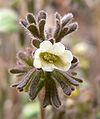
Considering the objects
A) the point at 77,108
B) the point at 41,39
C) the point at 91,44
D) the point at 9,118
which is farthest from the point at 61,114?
the point at 91,44

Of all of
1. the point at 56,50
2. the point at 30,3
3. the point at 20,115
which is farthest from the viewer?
the point at 20,115

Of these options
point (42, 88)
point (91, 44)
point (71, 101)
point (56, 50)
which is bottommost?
point (91, 44)

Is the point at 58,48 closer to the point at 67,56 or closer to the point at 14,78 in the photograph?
the point at 67,56

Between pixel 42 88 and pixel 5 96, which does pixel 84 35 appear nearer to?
pixel 5 96

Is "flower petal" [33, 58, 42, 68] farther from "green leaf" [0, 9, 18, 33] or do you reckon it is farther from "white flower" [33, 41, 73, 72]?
"green leaf" [0, 9, 18, 33]

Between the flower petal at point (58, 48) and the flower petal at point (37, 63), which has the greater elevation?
the flower petal at point (58, 48)

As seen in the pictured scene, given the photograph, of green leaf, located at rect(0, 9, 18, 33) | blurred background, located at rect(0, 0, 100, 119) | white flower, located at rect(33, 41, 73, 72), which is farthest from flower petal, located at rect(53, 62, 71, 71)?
green leaf, located at rect(0, 9, 18, 33)

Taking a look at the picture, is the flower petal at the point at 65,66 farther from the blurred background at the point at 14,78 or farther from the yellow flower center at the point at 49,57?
the blurred background at the point at 14,78

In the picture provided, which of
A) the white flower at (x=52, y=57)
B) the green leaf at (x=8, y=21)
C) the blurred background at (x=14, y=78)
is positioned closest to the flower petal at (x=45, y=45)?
the white flower at (x=52, y=57)

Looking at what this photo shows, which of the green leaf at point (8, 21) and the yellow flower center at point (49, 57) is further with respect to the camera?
the green leaf at point (8, 21)
